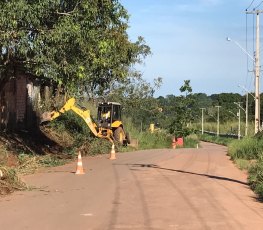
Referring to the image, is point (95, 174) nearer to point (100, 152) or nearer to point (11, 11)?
point (11, 11)

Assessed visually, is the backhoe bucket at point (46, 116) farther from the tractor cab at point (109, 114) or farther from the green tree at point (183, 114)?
the green tree at point (183, 114)

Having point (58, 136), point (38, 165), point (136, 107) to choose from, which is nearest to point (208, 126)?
point (136, 107)

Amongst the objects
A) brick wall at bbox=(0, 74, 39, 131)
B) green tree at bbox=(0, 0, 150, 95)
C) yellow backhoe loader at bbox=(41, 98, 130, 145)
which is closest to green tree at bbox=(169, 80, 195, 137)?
yellow backhoe loader at bbox=(41, 98, 130, 145)

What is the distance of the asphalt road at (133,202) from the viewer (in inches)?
377

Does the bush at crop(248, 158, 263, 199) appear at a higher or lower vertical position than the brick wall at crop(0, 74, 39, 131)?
lower

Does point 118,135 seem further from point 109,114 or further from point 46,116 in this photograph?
point 46,116

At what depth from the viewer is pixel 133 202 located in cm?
1199

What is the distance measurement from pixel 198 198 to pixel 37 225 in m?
4.76

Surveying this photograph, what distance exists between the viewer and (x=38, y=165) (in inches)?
779

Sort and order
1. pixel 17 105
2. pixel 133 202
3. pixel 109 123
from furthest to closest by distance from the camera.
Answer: pixel 109 123 < pixel 17 105 < pixel 133 202

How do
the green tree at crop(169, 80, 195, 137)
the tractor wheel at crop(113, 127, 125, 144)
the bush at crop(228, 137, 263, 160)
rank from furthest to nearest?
the green tree at crop(169, 80, 195, 137) → the tractor wheel at crop(113, 127, 125, 144) → the bush at crop(228, 137, 263, 160)

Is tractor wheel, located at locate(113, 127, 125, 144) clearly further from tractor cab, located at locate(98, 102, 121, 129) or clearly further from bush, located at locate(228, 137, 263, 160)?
bush, located at locate(228, 137, 263, 160)

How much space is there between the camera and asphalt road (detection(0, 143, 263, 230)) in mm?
9586

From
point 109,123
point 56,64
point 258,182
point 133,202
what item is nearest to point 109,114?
point 109,123
